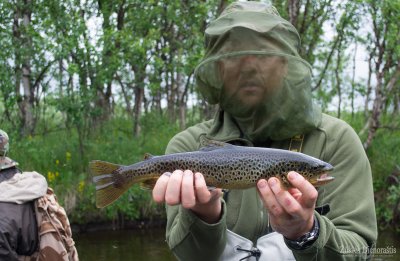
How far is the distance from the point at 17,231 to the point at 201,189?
3.70 meters

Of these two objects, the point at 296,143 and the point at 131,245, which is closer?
the point at 296,143

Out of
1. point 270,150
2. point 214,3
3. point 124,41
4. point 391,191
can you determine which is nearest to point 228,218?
point 270,150

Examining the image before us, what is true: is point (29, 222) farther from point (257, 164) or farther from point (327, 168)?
point (327, 168)

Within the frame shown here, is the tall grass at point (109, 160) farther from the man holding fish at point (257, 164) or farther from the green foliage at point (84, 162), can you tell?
the man holding fish at point (257, 164)

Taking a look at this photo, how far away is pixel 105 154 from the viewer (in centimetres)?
1567

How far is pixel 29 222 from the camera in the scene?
19.8 ft

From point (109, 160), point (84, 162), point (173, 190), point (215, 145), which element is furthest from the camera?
point (84, 162)

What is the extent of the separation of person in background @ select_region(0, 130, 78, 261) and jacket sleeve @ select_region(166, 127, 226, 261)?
3.01 meters

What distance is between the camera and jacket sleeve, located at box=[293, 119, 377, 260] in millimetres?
3010

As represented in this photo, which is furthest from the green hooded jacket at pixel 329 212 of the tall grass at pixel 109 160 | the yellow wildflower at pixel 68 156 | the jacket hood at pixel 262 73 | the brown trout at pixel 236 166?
the yellow wildflower at pixel 68 156

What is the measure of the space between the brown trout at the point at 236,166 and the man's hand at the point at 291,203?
0.12 meters

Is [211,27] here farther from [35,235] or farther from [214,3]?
[214,3]

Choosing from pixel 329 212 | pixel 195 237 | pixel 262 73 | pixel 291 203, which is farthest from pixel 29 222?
pixel 291 203

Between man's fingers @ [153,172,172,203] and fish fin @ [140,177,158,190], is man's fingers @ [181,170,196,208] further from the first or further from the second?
fish fin @ [140,177,158,190]
